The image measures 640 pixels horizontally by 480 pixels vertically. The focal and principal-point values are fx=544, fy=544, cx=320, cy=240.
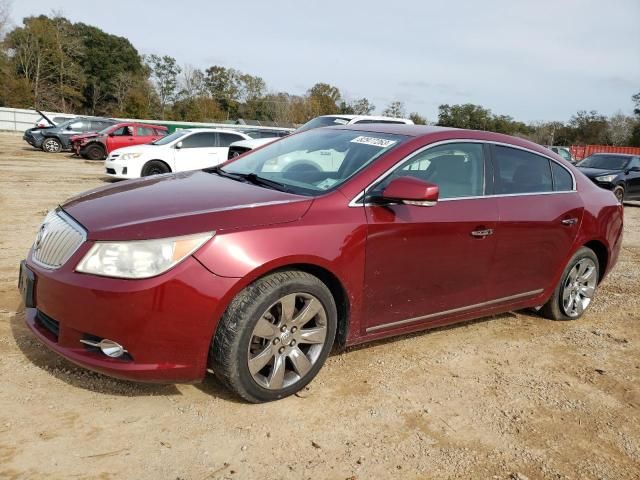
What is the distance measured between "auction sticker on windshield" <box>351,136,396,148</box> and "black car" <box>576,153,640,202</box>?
486 inches

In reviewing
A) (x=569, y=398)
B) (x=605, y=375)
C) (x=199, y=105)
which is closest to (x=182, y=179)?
(x=569, y=398)

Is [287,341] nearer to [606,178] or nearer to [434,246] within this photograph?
[434,246]

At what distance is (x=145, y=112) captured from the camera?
56.0m

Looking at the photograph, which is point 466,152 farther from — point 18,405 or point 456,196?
point 18,405

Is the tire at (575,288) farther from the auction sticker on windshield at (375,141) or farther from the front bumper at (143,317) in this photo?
the front bumper at (143,317)

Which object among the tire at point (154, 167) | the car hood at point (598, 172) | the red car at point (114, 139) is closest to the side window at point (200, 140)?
the tire at point (154, 167)

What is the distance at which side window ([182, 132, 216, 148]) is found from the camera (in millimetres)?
13602

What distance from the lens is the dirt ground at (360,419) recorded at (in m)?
2.55

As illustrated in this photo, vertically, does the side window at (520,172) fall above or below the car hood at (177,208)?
above

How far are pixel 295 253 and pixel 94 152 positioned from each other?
1947 cm

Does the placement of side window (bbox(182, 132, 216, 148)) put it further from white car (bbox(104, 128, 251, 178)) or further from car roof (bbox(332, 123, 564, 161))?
car roof (bbox(332, 123, 564, 161))

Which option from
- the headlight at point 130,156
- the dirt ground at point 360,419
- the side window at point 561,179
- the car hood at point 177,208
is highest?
the side window at point 561,179

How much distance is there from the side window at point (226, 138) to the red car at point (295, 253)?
10.1m

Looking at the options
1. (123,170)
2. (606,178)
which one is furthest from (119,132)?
(606,178)
